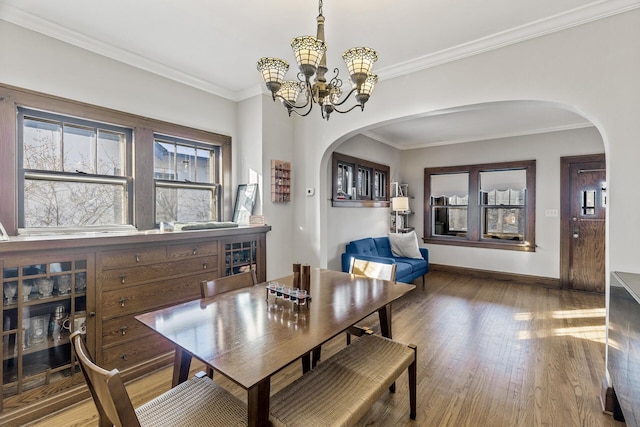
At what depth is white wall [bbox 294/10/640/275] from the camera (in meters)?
1.97

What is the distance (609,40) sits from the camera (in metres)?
2.07

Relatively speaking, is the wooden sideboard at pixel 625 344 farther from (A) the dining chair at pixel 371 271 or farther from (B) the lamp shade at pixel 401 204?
(B) the lamp shade at pixel 401 204

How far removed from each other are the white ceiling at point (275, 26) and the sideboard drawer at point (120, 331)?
232 centimetres

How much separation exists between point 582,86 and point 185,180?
3700mm

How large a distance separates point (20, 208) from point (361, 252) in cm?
390

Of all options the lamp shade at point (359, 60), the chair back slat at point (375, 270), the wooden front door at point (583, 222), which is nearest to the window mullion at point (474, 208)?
the wooden front door at point (583, 222)

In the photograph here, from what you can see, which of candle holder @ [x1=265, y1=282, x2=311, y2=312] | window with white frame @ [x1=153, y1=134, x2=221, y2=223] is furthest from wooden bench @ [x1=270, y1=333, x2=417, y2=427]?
window with white frame @ [x1=153, y1=134, x2=221, y2=223]

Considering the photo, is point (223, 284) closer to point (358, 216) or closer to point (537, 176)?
point (358, 216)

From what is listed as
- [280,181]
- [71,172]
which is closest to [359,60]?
[280,181]

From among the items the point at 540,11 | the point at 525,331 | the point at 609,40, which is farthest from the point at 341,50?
the point at 525,331

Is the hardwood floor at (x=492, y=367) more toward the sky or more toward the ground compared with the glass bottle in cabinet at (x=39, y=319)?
more toward the ground

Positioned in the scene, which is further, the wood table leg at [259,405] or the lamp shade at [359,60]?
the lamp shade at [359,60]

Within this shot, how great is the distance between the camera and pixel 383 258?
430 cm

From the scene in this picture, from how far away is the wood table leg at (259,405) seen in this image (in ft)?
3.68
